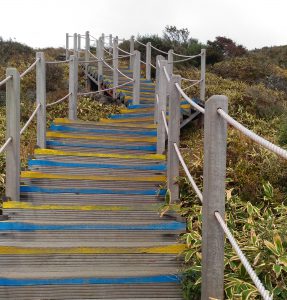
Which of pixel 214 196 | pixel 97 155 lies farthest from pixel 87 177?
pixel 214 196

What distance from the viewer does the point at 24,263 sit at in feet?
9.87

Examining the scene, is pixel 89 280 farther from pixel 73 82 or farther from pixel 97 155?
pixel 73 82

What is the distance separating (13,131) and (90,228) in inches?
41.1

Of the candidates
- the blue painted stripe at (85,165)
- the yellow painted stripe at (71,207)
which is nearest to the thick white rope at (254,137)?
the yellow painted stripe at (71,207)

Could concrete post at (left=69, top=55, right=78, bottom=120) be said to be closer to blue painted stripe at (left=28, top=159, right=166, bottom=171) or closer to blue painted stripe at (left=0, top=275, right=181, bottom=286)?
blue painted stripe at (left=28, top=159, right=166, bottom=171)

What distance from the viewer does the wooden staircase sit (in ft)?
9.25

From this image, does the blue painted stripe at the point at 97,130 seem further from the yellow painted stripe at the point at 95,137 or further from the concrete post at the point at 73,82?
the concrete post at the point at 73,82

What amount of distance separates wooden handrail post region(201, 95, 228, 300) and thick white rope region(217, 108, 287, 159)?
0.07 metres

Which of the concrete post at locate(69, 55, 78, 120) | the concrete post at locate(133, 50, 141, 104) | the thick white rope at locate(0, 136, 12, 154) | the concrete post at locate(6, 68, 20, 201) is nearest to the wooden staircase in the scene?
the concrete post at locate(6, 68, 20, 201)

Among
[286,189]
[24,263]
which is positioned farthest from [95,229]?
[286,189]

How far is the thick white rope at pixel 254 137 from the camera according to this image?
150 centimetres

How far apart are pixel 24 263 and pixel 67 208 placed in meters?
0.74

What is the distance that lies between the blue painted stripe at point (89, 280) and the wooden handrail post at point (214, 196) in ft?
1.82

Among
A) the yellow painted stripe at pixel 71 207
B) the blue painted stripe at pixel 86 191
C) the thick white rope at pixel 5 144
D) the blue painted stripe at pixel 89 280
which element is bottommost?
the blue painted stripe at pixel 89 280
